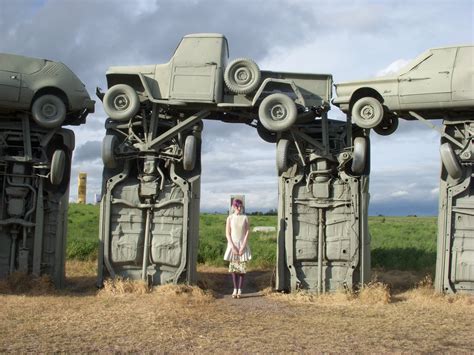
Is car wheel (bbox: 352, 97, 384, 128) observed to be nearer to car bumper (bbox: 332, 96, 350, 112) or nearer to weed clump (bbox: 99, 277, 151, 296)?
car bumper (bbox: 332, 96, 350, 112)

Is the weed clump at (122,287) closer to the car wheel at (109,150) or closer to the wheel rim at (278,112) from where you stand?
the car wheel at (109,150)

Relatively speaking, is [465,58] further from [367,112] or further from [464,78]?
[367,112]

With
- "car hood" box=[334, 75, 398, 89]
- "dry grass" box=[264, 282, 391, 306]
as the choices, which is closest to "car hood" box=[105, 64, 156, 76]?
"car hood" box=[334, 75, 398, 89]

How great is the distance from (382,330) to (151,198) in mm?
5504

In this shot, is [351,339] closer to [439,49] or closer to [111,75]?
[439,49]

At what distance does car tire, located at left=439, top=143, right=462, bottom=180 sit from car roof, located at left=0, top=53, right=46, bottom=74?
25.9ft

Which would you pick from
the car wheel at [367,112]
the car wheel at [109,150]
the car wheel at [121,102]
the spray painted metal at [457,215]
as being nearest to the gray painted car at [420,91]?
the car wheel at [367,112]

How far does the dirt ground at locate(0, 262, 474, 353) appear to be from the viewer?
24.9 ft

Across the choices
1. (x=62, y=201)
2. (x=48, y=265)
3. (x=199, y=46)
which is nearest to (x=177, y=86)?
(x=199, y=46)

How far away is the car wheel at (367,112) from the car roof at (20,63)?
20.5 feet

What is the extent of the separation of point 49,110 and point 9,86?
86 cm

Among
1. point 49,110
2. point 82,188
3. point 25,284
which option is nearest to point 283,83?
point 49,110

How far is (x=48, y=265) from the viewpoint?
1213cm

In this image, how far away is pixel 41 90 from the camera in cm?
1196
